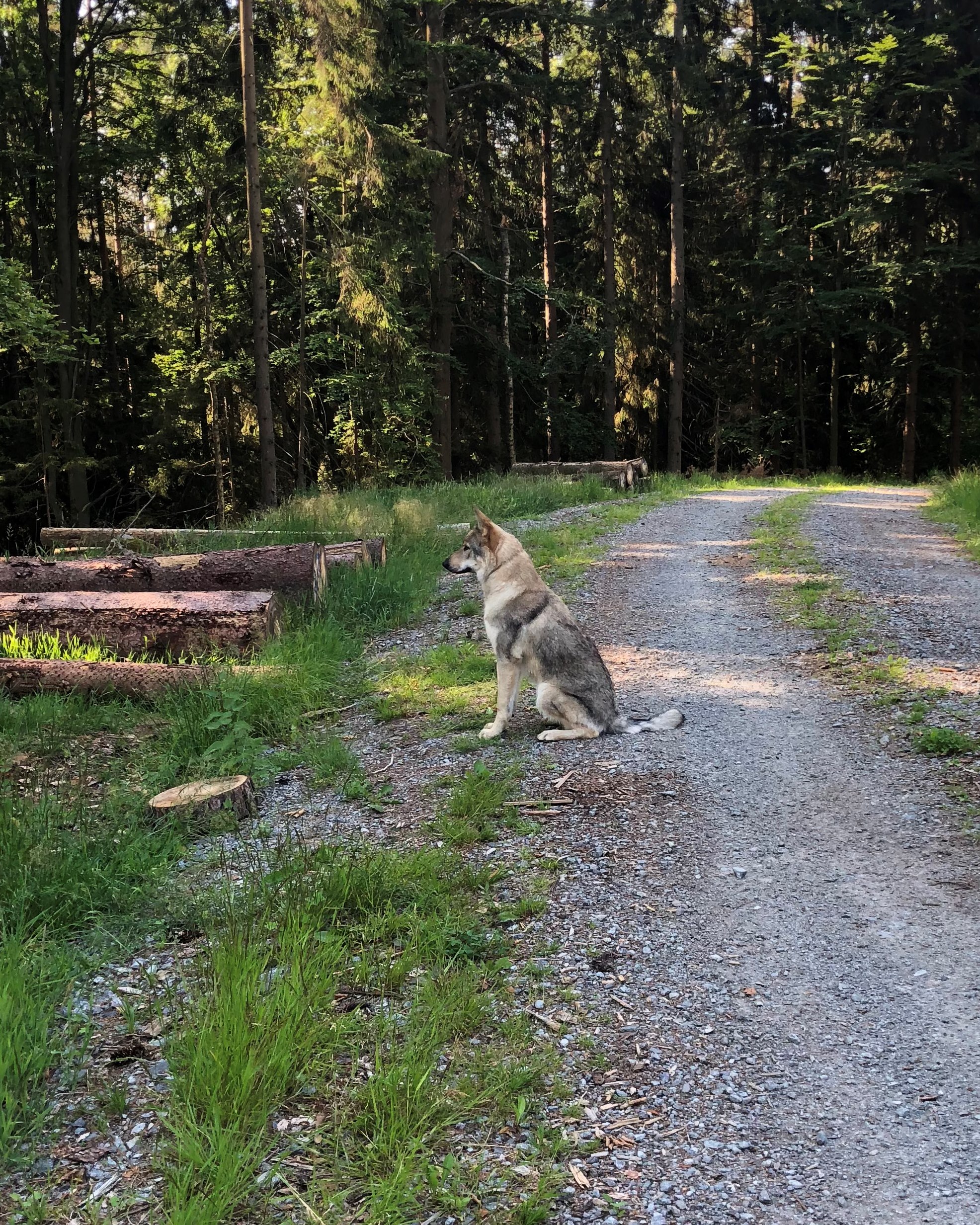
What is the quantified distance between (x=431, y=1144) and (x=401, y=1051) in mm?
390

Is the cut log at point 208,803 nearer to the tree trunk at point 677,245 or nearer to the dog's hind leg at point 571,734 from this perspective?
the dog's hind leg at point 571,734

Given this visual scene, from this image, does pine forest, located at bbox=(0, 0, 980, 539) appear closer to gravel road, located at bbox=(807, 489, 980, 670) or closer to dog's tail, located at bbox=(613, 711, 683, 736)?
gravel road, located at bbox=(807, 489, 980, 670)

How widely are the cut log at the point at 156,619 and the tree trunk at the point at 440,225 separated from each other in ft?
48.9

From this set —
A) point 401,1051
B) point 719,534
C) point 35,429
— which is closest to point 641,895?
point 401,1051

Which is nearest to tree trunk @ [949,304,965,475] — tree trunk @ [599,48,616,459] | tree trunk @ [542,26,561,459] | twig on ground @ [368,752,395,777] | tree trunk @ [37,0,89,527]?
tree trunk @ [599,48,616,459]

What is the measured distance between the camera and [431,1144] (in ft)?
9.58

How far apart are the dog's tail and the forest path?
9 centimetres

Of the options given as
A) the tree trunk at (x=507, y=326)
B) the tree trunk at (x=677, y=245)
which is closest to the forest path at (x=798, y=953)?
the tree trunk at (x=507, y=326)

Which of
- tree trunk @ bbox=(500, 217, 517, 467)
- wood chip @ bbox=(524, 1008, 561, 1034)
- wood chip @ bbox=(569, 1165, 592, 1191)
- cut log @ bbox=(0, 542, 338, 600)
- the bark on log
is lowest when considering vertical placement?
wood chip @ bbox=(569, 1165, 592, 1191)

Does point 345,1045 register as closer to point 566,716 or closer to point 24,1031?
point 24,1031

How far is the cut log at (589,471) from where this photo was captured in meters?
21.3

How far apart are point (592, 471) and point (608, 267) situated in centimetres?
1101

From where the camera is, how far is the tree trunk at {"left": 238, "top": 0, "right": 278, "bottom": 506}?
1661 cm

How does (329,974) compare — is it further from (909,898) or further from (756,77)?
(756,77)
